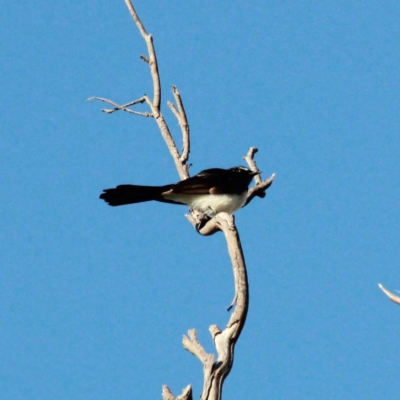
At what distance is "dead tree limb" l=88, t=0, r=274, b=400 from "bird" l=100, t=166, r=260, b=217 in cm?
11

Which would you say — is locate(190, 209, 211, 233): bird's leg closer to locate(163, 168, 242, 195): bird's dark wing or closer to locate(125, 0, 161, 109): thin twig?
locate(163, 168, 242, 195): bird's dark wing

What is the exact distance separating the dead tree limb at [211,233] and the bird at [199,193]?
11 centimetres

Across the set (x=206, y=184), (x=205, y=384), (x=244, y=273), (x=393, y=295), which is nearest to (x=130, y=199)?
(x=206, y=184)

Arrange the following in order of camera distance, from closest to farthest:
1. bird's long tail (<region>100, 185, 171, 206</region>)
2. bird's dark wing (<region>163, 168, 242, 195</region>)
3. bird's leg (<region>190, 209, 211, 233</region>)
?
bird's leg (<region>190, 209, 211, 233</region>) → bird's dark wing (<region>163, 168, 242, 195</region>) → bird's long tail (<region>100, 185, 171, 206</region>)

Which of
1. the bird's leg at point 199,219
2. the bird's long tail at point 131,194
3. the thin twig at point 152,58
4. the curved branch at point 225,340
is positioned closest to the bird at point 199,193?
the bird's long tail at point 131,194

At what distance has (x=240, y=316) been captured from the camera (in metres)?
5.48

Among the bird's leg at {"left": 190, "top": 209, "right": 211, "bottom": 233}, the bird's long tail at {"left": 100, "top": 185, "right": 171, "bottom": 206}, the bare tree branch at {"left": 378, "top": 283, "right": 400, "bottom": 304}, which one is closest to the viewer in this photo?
the bare tree branch at {"left": 378, "top": 283, "right": 400, "bottom": 304}

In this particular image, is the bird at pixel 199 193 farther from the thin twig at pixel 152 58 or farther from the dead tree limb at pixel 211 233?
the thin twig at pixel 152 58

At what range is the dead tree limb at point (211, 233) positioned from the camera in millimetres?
5176

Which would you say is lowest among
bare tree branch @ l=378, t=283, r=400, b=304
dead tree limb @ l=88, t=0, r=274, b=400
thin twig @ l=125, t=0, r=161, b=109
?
bare tree branch @ l=378, t=283, r=400, b=304

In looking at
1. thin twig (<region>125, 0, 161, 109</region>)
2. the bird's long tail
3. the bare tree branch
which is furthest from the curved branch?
thin twig (<region>125, 0, 161, 109</region>)

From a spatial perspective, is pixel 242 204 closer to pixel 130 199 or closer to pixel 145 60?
pixel 130 199

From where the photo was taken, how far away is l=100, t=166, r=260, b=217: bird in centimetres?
836

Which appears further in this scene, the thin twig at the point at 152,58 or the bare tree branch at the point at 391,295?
the thin twig at the point at 152,58
